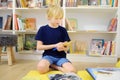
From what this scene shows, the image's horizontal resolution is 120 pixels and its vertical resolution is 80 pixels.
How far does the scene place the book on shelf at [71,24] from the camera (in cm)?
289

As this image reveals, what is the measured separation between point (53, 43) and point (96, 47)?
3.59 feet

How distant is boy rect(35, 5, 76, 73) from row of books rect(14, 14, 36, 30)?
97cm

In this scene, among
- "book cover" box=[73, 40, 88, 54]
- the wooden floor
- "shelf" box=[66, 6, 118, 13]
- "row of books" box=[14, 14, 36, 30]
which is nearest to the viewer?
the wooden floor

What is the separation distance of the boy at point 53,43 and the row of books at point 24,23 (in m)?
0.97

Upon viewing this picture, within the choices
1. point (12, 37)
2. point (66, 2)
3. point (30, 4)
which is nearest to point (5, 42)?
point (12, 37)

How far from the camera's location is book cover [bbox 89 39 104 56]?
2934 millimetres

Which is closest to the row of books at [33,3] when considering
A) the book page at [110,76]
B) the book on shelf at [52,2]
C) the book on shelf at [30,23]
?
the book on shelf at [52,2]

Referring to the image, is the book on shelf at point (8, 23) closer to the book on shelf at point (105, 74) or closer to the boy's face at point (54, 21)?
the boy's face at point (54, 21)

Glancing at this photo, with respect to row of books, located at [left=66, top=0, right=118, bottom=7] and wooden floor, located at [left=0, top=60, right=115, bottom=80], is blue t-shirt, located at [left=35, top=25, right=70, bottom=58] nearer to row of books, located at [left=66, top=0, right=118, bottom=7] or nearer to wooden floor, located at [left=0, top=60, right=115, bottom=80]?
wooden floor, located at [left=0, top=60, right=115, bottom=80]

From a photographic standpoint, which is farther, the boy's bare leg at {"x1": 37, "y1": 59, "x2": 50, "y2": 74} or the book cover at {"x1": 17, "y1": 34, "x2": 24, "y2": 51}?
the book cover at {"x1": 17, "y1": 34, "x2": 24, "y2": 51}

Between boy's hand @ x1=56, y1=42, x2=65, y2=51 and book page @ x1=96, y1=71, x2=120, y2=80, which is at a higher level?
boy's hand @ x1=56, y1=42, x2=65, y2=51

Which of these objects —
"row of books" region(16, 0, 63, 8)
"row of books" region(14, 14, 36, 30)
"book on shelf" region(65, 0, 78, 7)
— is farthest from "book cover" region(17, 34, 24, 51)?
"book on shelf" region(65, 0, 78, 7)

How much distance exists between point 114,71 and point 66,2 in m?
1.50

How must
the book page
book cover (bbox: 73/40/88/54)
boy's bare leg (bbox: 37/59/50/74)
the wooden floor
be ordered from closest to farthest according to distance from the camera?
the book page, boy's bare leg (bbox: 37/59/50/74), the wooden floor, book cover (bbox: 73/40/88/54)
